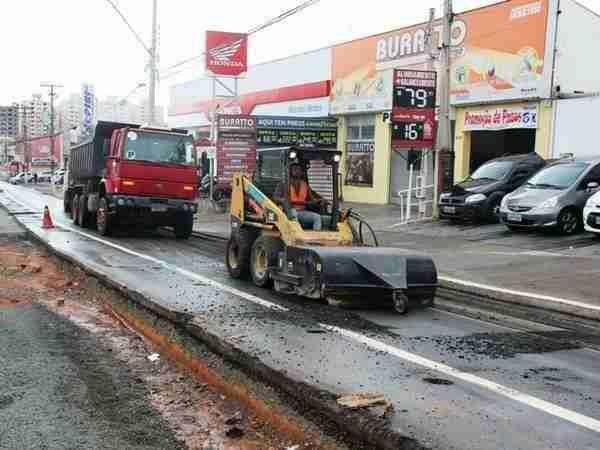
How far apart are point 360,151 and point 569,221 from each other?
15546 millimetres

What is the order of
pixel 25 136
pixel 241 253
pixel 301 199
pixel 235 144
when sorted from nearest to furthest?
1. pixel 301 199
2. pixel 241 253
3. pixel 235 144
4. pixel 25 136

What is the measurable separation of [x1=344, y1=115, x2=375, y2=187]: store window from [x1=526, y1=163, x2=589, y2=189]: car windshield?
42.8 feet

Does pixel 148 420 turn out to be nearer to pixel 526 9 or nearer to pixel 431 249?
pixel 431 249

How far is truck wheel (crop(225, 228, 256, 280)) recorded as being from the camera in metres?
11.2

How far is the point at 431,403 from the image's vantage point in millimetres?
5160

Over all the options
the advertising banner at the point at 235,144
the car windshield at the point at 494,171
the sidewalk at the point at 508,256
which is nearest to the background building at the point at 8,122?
the advertising banner at the point at 235,144

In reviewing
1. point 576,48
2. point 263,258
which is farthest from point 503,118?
point 263,258

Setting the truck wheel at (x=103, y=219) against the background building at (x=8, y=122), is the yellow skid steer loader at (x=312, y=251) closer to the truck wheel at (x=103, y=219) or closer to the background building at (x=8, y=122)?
the truck wheel at (x=103, y=219)

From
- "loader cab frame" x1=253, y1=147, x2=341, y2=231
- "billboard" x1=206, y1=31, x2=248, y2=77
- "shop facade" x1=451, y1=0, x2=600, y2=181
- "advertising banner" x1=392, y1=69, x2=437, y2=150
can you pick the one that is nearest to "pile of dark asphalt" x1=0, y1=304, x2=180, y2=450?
"loader cab frame" x1=253, y1=147, x2=341, y2=231

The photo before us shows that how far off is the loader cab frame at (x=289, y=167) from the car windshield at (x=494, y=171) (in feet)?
33.2

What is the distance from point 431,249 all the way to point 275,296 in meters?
6.91

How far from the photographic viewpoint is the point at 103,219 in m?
18.8

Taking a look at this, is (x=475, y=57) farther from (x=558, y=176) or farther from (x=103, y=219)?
(x=103, y=219)

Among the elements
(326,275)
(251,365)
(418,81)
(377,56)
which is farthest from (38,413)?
(377,56)
